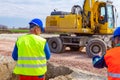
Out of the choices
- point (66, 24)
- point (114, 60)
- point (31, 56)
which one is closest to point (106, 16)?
point (66, 24)

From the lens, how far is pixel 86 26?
1909 centimetres

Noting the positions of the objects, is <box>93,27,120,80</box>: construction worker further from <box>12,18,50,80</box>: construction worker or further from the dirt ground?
the dirt ground

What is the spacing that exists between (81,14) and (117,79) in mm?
14982

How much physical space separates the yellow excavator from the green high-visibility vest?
472 inches

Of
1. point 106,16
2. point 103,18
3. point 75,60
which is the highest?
point 106,16

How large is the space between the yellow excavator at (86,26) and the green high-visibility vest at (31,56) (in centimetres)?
1199

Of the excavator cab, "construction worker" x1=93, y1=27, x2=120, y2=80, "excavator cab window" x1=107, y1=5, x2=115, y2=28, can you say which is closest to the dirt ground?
the excavator cab

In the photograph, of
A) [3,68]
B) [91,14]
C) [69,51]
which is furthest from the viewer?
[69,51]

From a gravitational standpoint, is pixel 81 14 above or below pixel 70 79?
above

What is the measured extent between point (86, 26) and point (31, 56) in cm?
1373

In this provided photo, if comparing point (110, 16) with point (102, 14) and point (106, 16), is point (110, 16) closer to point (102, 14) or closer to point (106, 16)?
point (106, 16)

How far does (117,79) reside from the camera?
418 cm

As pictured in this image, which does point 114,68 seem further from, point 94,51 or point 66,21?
point 66,21

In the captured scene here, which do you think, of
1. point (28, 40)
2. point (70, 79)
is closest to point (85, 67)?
point (70, 79)
